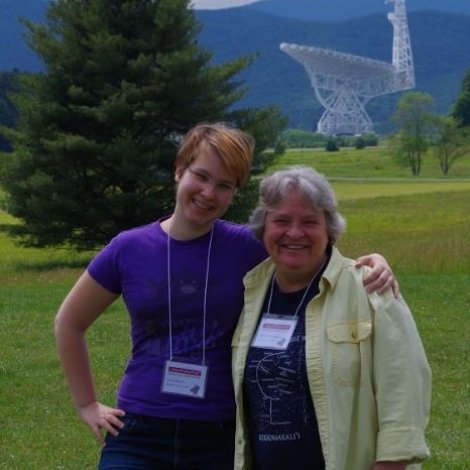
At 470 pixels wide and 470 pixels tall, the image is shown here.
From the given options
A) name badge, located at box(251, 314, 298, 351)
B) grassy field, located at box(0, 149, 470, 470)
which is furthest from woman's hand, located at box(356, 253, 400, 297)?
grassy field, located at box(0, 149, 470, 470)

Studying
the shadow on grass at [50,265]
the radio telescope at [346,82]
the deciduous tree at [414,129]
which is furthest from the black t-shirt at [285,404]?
→ the radio telescope at [346,82]

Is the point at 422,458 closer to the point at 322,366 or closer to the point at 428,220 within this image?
the point at 322,366

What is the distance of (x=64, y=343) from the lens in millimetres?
3896

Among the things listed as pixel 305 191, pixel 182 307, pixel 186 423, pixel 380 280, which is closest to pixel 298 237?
pixel 305 191

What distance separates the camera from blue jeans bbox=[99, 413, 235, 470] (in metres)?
3.61

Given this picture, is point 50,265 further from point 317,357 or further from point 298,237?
point 317,357

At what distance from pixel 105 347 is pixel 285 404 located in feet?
24.4

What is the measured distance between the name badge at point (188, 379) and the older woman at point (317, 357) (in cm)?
13

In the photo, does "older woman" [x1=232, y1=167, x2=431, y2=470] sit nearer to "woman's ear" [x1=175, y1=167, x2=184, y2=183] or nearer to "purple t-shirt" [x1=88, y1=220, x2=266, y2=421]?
"purple t-shirt" [x1=88, y1=220, x2=266, y2=421]

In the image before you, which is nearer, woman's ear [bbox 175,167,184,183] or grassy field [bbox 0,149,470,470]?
woman's ear [bbox 175,167,184,183]

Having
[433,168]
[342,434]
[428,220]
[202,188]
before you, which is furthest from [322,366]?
[433,168]

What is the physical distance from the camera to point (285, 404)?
3.37 meters

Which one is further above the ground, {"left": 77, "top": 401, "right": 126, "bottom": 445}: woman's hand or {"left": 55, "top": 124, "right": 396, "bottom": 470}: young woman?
{"left": 55, "top": 124, "right": 396, "bottom": 470}: young woman

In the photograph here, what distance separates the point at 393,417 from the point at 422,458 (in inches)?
6.0
